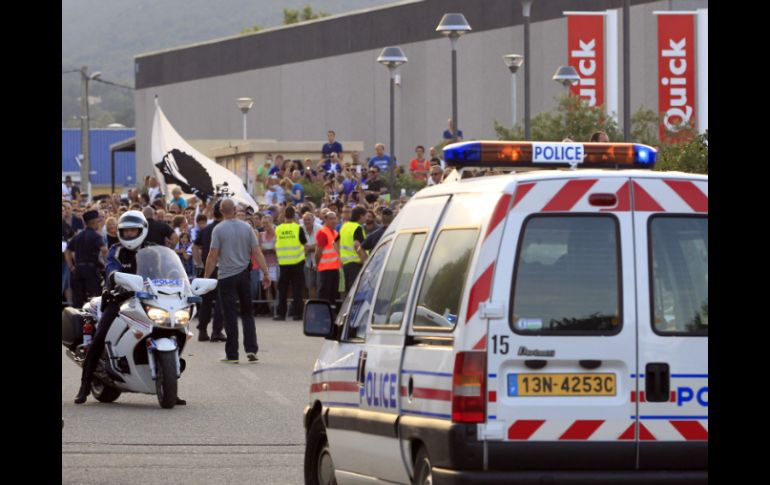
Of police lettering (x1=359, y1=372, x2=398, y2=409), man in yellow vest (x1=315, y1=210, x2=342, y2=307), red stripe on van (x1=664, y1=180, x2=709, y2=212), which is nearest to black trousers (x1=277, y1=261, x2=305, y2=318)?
man in yellow vest (x1=315, y1=210, x2=342, y2=307)

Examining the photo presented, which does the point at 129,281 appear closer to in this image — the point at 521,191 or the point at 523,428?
the point at 521,191

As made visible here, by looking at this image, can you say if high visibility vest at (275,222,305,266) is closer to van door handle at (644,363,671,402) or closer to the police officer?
the police officer

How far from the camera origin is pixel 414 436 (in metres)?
8.52

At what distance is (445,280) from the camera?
8562mm

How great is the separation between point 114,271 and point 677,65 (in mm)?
29424

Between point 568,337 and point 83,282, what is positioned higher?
point 568,337

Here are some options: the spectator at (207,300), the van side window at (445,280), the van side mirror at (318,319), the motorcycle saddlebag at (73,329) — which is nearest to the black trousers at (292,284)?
the spectator at (207,300)

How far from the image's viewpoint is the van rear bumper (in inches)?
316

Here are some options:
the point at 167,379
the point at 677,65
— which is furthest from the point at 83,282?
the point at 677,65

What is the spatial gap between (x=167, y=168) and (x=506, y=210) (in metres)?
31.3

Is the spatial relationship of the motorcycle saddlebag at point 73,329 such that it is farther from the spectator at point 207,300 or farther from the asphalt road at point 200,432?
the spectator at point 207,300

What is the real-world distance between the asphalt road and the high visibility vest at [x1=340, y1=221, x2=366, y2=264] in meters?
→ 7.40
